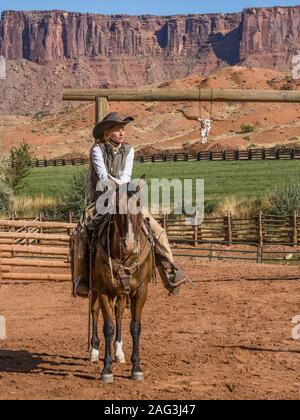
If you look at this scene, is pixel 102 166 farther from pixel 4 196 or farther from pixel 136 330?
pixel 4 196

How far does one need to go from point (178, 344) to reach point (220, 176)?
3932 centimetres

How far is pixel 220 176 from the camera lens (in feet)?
161

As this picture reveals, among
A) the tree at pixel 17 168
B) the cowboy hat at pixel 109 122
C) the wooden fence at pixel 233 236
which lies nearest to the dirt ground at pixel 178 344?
the cowboy hat at pixel 109 122

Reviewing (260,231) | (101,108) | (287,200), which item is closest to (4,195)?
(287,200)

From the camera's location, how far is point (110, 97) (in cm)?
1164

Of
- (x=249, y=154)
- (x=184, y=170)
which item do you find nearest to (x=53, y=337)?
(x=184, y=170)

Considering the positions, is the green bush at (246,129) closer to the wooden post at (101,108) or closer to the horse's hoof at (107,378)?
the wooden post at (101,108)

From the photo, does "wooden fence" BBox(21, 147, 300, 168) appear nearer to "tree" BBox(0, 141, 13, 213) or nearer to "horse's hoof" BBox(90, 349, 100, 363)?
"tree" BBox(0, 141, 13, 213)

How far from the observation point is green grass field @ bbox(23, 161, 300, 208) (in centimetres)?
4112

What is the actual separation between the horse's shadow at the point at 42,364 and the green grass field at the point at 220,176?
28.2 meters

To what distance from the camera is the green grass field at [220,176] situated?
135ft

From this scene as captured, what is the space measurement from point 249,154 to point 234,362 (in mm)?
53568

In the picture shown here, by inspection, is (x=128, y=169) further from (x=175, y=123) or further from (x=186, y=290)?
(x=175, y=123)

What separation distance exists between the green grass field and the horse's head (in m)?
29.7
